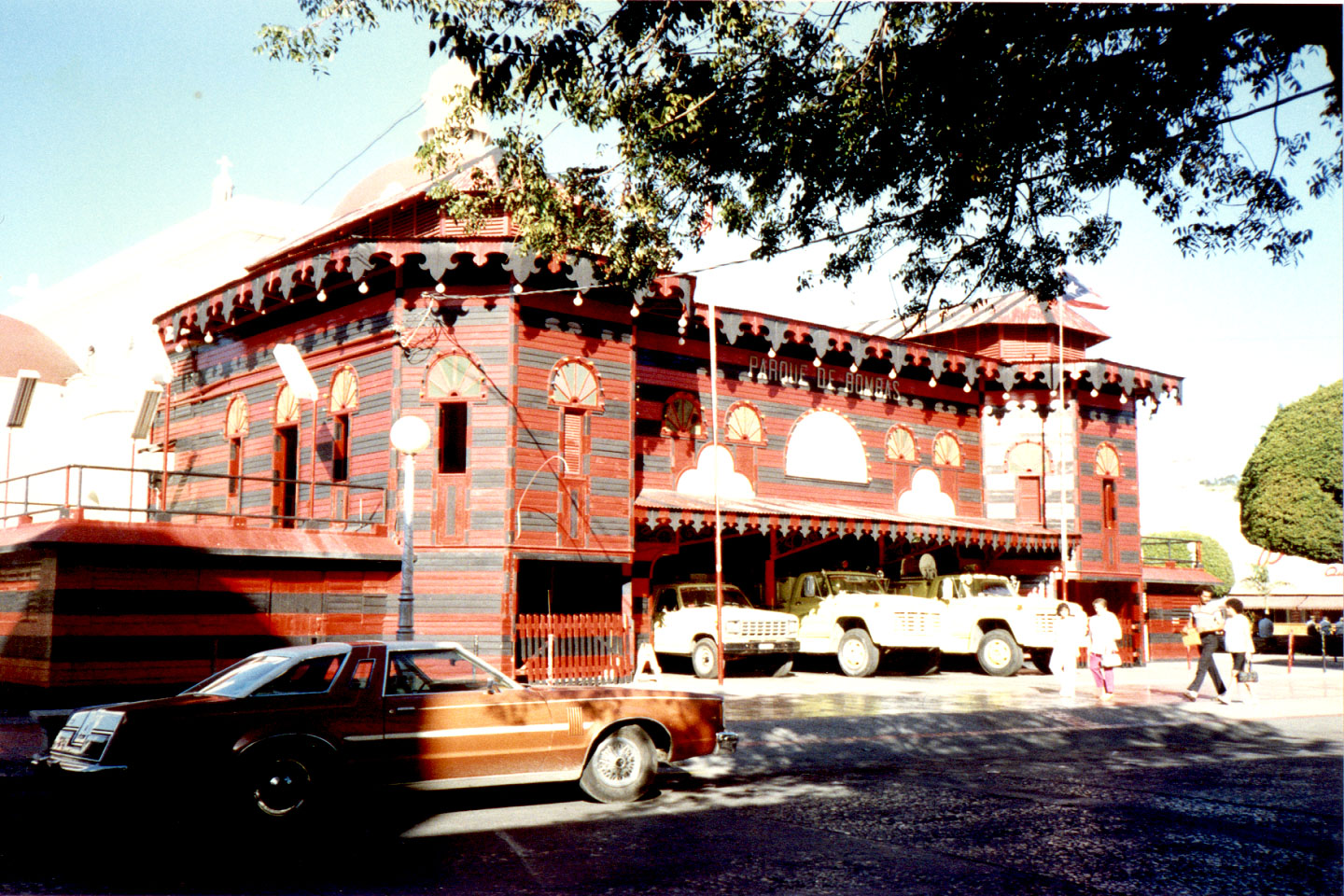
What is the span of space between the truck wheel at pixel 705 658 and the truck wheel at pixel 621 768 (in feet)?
41.3

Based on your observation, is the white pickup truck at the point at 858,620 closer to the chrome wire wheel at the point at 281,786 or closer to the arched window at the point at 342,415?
the arched window at the point at 342,415

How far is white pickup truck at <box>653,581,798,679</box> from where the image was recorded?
71.1 ft

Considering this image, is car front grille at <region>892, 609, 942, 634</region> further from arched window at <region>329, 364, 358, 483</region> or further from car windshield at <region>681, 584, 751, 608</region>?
arched window at <region>329, 364, 358, 483</region>

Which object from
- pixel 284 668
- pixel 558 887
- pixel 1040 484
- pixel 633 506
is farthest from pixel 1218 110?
pixel 1040 484

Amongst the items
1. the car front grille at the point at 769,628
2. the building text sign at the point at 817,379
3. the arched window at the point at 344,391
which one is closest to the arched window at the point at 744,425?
the building text sign at the point at 817,379

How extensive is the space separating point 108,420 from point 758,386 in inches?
694

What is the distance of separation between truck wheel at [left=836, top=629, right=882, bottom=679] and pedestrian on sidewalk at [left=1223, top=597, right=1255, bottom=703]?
22.7 feet

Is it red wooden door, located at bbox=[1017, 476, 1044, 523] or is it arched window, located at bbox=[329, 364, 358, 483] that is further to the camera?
red wooden door, located at bbox=[1017, 476, 1044, 523]

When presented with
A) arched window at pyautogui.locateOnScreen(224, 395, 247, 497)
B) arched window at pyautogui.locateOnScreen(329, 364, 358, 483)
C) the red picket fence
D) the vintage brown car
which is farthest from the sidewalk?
arched window at pyautogui.locateOnScreen(224, 395, 247, 497)

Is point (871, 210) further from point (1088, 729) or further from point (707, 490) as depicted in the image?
point (707, 490)

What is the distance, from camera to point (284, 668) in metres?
8.56

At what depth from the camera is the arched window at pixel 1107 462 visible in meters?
29.9

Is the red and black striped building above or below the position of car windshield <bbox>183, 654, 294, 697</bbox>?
above

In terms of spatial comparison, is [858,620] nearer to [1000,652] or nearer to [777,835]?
[1000,652]
